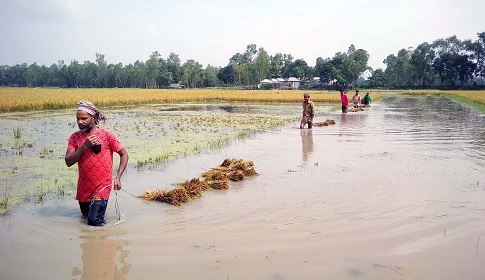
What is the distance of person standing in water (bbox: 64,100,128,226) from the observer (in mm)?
4164

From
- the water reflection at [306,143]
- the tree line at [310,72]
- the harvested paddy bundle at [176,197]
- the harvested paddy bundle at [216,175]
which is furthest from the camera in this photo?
the tree line at [310,72]

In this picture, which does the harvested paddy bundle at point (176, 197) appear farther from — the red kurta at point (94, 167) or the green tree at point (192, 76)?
the green tree at point (192, 76)

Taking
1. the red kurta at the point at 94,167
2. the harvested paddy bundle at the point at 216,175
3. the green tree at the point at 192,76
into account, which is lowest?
the harvested paddy bundle at the point at 216,175

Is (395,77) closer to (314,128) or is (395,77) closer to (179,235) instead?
(314,128)

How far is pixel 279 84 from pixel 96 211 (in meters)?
89.1

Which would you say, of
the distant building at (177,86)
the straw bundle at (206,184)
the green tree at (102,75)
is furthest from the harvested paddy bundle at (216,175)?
the green tree at (102,75)

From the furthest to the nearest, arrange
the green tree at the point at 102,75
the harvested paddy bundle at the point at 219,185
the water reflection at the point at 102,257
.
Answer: the green tree at the point at 102,75
the harvested paddy bundle at the point at 219,185
the water reflection at the point at 102,257

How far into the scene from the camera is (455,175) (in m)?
7.08

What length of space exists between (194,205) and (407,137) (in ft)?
31.2

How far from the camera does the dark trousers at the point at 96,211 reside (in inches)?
170

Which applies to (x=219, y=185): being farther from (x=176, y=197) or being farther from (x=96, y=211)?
(x=96, y=211)

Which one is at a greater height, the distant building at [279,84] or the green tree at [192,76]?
the green tree at [192,76]

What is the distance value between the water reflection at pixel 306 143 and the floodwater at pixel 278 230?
5.38ft

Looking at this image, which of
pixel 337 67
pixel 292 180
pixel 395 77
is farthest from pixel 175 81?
pixel 292 180
